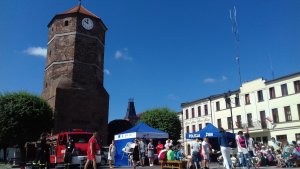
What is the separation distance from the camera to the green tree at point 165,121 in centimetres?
4456

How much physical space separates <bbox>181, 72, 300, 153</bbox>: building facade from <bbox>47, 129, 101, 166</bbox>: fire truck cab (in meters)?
17.9

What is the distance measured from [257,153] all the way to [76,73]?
88.7 ft

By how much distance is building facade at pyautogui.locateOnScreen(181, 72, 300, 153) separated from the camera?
35812mm

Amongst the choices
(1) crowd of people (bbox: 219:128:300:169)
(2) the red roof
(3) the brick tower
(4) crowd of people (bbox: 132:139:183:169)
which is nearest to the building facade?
(1) crowd of people (bbox: 219:128:300:169)

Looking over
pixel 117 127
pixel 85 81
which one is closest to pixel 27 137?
pixel 85 81

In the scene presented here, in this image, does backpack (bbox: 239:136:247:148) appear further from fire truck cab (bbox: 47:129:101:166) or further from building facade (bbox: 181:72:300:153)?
building facade (bbox: 181:72:300:153)

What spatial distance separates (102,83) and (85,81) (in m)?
3.38

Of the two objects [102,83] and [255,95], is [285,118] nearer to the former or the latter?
[255,95]

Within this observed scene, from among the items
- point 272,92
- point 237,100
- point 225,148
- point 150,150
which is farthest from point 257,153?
point 237,100

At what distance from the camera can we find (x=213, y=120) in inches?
1836

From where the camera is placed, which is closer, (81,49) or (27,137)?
(27,137)

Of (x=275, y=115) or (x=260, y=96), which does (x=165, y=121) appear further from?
(x=275, y=115)

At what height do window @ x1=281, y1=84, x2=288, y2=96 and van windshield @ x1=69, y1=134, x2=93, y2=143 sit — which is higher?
window @ x1=281, y1=84, x2=288, y2=96

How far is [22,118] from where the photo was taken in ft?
106
